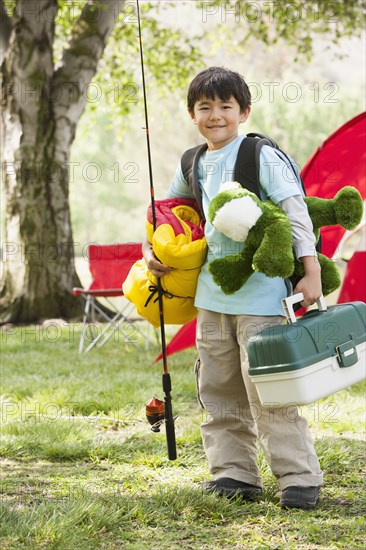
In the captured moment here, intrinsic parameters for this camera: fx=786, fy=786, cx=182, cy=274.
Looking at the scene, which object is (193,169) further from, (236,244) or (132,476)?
(132,476)

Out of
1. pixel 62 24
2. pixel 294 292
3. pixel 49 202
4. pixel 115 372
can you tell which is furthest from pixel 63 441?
pixel 62 24

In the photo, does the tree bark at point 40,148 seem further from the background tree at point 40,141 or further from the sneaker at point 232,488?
the sneaker at point 232,488

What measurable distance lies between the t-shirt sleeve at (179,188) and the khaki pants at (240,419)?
471mm

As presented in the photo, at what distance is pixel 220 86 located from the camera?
8.81 feet

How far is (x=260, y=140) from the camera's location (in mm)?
2709

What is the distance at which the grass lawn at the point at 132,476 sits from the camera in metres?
2.39

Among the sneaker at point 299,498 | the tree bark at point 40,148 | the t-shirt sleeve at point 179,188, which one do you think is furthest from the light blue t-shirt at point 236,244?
the tree bark at point 40,148

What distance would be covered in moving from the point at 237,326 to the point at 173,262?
A: 12.3 inches

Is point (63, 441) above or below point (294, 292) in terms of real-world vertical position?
below

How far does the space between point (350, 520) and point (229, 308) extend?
0.79m

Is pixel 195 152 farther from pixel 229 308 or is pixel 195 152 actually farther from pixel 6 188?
pixel 6 188

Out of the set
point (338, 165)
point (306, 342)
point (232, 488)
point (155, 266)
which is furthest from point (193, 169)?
point (338, 165)

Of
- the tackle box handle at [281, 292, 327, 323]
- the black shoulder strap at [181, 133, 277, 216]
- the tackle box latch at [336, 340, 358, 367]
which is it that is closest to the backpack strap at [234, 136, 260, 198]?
the black shoulder strap at [181, 133, 277, 216]

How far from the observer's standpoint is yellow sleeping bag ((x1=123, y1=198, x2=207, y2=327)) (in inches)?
107
